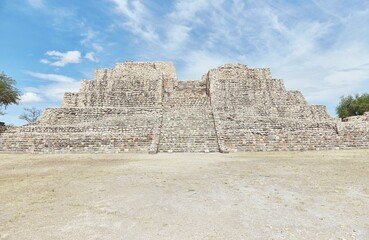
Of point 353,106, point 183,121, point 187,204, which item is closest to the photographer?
point 187,204

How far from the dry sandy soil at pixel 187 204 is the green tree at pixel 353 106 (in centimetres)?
3563

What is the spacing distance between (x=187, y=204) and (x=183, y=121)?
11.9 meters

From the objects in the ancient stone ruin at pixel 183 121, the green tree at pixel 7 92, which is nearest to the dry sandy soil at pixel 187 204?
the ancient stone ruin at pixel 183 121

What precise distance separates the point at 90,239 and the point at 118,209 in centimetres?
110

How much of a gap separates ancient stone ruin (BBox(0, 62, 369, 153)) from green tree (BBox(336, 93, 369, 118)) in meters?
20.7

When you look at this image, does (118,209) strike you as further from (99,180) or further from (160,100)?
(160,100)

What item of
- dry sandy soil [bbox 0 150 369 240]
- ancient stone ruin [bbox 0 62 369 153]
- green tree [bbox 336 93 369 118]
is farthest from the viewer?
green tree [bbox 336 93 369 118]

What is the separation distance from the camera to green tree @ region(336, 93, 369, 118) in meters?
37.1

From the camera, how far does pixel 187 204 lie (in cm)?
454

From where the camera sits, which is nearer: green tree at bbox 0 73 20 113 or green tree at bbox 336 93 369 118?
green tree at bbox 0 73 20 113

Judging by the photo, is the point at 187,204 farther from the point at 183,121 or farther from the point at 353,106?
the point at 353,106

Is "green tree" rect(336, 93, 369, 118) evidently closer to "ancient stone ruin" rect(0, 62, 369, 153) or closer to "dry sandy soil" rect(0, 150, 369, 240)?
"ancient stone ruin" rect(0, 62, 369, 153)

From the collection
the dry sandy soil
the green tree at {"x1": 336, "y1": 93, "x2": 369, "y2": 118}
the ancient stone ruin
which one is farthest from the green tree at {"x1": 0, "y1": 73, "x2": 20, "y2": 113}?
the green tree at {"x1": 336, "y1": 93, "x2": 369, "y2": 118}

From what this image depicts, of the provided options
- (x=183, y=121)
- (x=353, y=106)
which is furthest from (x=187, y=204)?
(x=353, y=106)
